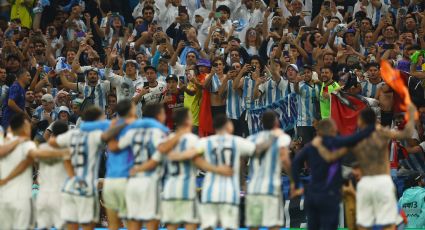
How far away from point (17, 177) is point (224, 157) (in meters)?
3.15

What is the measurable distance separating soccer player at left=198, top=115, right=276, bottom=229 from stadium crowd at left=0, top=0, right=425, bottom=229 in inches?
1.1

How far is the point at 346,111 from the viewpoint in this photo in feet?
80.7

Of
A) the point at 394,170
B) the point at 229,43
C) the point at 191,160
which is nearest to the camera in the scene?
the point at 191,160

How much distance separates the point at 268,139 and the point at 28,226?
12.4 feet

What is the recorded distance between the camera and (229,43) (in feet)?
89.5

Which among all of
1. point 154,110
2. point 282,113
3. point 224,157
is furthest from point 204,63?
point 224,157

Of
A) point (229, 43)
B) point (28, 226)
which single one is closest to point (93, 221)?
point (28, 226)

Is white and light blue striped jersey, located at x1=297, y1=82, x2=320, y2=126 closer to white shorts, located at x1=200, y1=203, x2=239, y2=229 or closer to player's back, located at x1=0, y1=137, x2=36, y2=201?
white shorts, located at x1=200, y1=203, x2=239, y2=229

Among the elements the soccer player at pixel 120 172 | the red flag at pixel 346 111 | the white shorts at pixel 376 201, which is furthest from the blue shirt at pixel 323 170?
the red flag at pixel 346 111

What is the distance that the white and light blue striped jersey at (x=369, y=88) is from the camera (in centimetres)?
2516

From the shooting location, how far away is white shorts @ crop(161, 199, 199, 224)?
747 inches

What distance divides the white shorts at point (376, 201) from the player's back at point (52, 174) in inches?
173

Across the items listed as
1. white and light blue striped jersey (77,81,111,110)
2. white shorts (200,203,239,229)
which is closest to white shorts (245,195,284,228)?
white shorts (200,203,239,229)

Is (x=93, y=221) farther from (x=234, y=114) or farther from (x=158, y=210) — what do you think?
(x=234, y=114)
